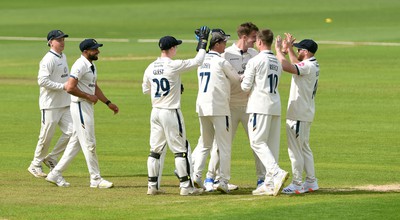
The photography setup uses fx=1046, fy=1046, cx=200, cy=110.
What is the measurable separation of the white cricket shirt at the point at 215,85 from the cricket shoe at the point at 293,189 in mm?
1475

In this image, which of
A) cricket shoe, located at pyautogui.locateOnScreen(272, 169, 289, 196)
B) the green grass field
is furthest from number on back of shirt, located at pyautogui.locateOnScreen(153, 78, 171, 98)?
cricket shoe, located at pyautogui.locateOnScreen(272, 169, 289, 196)

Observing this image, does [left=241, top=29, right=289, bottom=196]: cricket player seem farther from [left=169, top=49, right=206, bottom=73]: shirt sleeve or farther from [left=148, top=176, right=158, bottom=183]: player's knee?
[left=148, top=176, right=158, bottom=183]: player's knee

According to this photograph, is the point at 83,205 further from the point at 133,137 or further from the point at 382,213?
the point at 133,137

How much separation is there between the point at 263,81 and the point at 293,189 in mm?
1784

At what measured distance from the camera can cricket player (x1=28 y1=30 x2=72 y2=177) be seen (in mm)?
18281

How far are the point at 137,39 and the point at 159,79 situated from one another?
103 ft

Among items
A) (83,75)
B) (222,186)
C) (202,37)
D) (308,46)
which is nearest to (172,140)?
(222,186)

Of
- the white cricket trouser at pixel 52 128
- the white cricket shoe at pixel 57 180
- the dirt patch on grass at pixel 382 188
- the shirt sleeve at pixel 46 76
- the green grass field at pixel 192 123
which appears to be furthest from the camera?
the white cricket trouser at pixel 52 128

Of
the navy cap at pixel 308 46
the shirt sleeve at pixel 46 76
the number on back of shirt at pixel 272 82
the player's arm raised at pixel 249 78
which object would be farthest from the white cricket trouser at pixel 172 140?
the shirt sleeve at pixel 46 76

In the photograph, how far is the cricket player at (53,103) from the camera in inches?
720

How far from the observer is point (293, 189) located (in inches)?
638

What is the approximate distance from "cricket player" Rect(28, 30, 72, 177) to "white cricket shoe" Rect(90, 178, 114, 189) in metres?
1.80

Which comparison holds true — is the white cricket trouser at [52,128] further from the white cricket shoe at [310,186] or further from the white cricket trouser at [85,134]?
the white cricket shoe at [310,186]

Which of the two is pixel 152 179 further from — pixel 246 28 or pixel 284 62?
pixel 246 28
